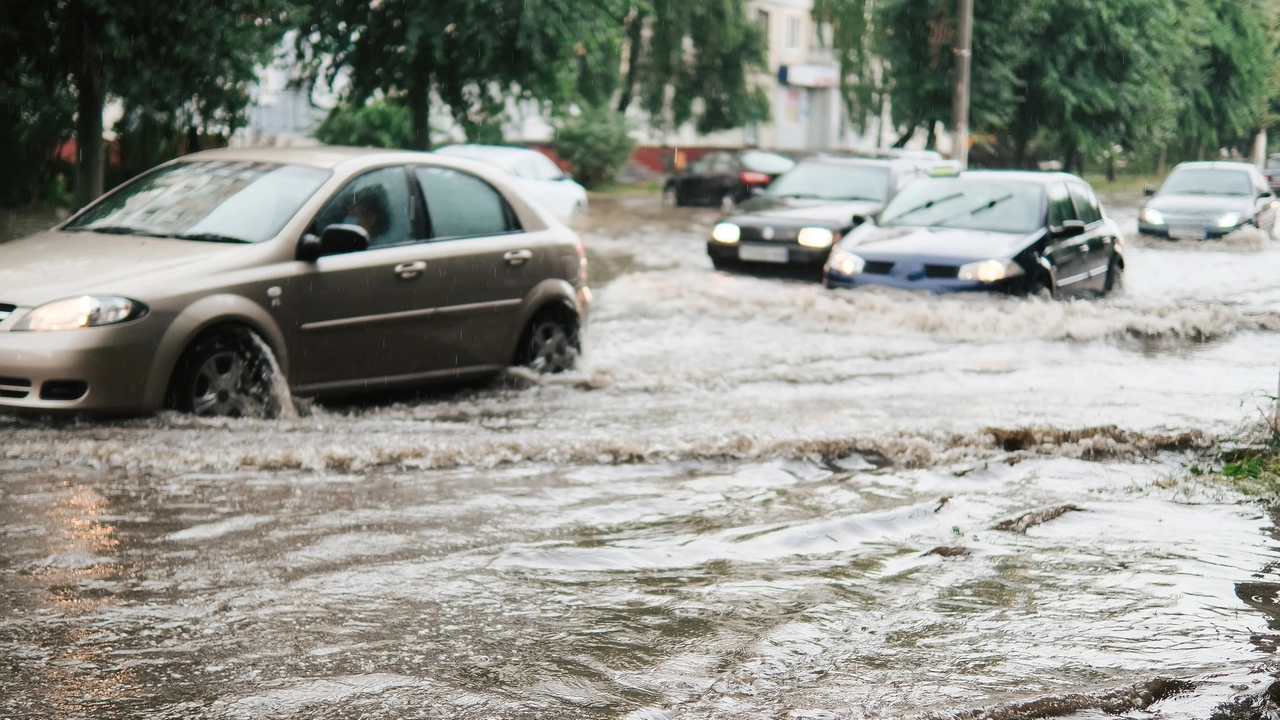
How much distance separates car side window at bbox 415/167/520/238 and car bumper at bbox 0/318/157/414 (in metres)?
2.13

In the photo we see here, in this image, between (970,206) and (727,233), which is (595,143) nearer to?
(727,233)

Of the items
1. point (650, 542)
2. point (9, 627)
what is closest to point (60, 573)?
point (9, 627)

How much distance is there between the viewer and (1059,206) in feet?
49.8

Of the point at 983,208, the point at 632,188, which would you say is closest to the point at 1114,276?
the point at 983,208

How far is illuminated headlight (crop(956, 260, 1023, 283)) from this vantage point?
1384 cm

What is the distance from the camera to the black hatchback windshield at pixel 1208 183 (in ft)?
88.8

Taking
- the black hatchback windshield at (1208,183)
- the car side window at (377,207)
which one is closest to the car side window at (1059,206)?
the car side window at (377,207)

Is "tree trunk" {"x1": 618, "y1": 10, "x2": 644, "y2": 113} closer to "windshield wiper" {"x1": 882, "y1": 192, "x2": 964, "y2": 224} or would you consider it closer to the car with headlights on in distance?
"windshield wiper" {"x1": 882, "y1": 192, "x2": 964, "y2": 224}

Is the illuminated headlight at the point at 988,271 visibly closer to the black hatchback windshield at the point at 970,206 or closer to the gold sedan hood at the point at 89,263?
the black hatchback windshield at the point at 970,206

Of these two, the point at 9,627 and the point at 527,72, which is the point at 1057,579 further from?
the point at 527,72

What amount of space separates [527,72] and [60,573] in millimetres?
13772

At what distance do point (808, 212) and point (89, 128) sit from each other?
310 inches

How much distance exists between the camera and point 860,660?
4.42 meters

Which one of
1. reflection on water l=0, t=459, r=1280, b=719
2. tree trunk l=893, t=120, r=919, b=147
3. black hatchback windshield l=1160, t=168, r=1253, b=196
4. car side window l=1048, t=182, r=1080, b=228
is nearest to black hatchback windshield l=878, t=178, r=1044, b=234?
car side window l=1048, t=182, r=1080, b=228
